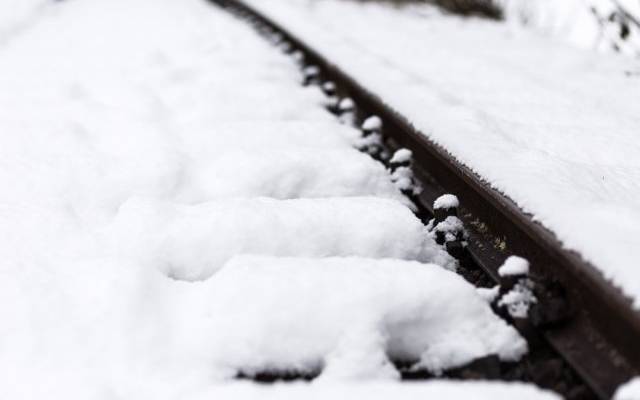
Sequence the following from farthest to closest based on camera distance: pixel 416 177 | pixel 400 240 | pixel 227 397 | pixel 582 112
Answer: pixel 582 112 → pixel 416 177 → pixel 400 240 → pixel 227 397

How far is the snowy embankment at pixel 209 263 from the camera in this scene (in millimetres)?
1312

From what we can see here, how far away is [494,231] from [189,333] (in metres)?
0.97

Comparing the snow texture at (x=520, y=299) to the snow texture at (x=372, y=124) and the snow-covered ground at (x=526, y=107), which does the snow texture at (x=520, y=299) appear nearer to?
the snow-covered ground at (x=526, y=107)

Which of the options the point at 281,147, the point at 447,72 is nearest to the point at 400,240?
the point at 281,147

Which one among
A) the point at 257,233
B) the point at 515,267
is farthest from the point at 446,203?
the point at 257,233

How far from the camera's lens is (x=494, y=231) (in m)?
1.85

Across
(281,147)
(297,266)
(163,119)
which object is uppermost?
(297,266)

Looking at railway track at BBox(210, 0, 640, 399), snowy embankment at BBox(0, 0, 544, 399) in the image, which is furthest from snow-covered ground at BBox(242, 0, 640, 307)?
snowy embankment at BBox(0, 0, 544, 399)

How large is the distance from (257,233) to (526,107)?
1.96 metres

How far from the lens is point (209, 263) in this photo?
1.69m

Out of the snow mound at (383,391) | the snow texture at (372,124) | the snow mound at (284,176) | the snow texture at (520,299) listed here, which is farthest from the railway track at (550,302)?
the snow texture at (372,124)

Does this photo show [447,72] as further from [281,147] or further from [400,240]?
[400,240]

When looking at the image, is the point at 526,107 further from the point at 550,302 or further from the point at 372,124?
the point at 550,302

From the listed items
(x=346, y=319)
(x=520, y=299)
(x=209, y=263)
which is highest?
(x=520, y=299)
